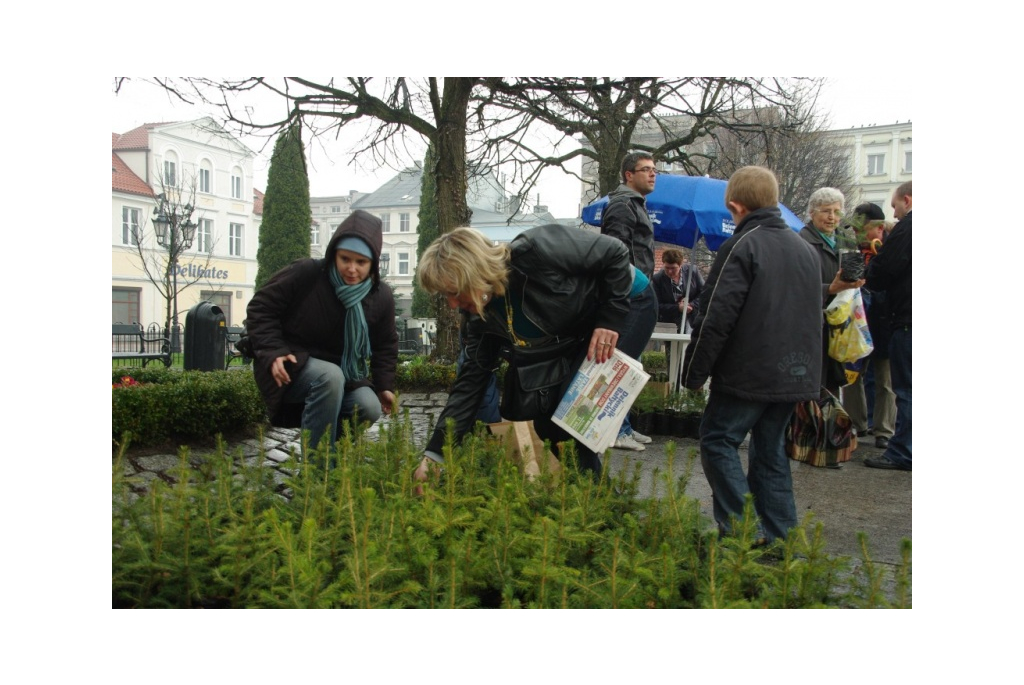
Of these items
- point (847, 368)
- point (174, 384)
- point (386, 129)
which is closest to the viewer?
point (847, 368)

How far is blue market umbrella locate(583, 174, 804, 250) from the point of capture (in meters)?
7.34

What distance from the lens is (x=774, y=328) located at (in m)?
3.01

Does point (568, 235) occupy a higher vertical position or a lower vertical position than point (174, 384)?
higher

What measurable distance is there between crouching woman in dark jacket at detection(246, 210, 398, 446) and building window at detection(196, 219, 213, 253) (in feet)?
39.3

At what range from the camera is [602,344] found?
316 centimetres

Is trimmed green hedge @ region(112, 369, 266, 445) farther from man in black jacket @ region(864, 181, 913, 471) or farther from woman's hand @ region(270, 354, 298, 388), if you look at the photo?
man in black jacket @ region(864, 181, 913, 471)

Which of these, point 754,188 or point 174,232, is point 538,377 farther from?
point 174,232

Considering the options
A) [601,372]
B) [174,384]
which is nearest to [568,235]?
[601,372]

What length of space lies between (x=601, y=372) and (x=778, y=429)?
83 centimetres

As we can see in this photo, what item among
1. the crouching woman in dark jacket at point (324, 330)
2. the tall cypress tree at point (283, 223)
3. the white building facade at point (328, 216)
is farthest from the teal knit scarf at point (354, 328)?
the tall cypress tree at point (283, 223)

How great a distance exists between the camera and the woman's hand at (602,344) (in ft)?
10.4

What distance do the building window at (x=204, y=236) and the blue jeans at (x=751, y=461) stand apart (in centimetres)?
1358

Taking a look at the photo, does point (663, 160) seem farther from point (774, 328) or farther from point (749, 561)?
point (749, 561)

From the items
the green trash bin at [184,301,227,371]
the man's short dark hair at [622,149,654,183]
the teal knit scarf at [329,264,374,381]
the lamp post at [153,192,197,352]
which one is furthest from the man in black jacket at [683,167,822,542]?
the lamp post at [153,192,197,352]
